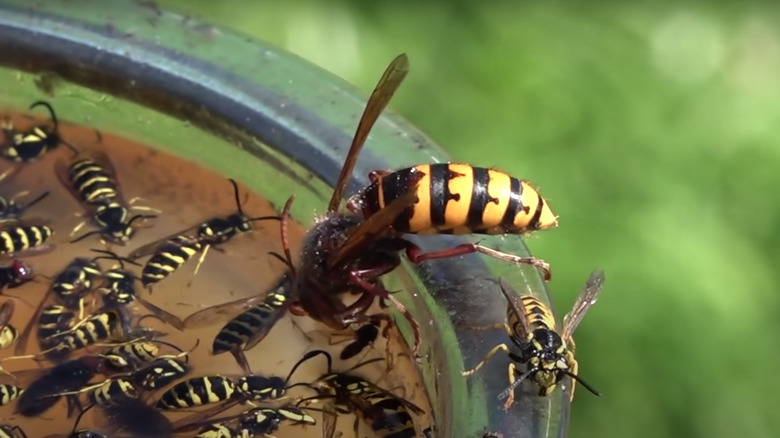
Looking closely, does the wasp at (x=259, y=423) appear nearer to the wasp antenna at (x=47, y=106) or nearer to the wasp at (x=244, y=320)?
the wasp at (x=244, y=320)

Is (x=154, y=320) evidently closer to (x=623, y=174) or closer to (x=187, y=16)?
(x=187, y=16)

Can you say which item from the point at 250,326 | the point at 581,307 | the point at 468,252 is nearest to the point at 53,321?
the point at 250,326

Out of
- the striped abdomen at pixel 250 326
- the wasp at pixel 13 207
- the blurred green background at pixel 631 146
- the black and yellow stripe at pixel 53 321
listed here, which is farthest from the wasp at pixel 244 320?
the blurred green background at pixel 631 146

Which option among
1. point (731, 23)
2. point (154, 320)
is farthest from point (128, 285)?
point (731, 23)

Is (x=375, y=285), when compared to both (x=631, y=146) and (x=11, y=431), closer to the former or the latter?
(x=11, y=431)

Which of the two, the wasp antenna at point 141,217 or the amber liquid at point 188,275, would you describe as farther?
the wasp antenna at point 141,217

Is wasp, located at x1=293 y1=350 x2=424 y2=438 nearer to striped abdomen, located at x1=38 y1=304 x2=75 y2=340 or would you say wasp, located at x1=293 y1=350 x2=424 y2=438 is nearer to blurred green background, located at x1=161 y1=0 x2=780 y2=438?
striped abdomen, located at x1=38 y1=304 x2=75 y2=340
